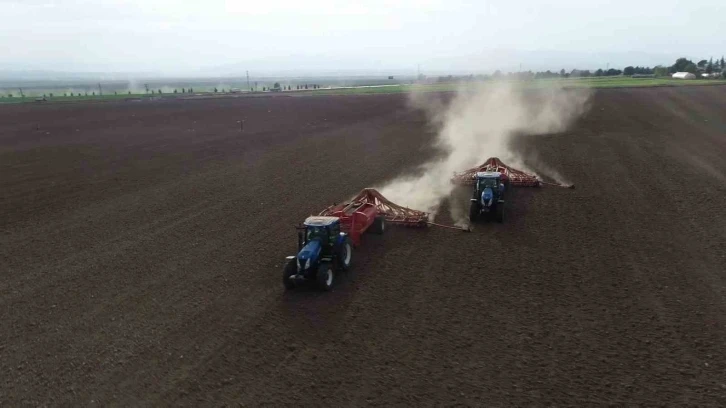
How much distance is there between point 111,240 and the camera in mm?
18391

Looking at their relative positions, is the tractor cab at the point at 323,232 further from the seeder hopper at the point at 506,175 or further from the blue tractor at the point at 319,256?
the seeder hopper at the point at 506,175

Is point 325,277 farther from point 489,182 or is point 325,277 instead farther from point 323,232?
point 489,182

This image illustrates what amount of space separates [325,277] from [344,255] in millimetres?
1504

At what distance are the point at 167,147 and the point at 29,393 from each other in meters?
32.8

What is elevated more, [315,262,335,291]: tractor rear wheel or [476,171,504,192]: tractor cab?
[476,171,504,192]: tractor cab

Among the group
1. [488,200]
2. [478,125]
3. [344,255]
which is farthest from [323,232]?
[478,125]

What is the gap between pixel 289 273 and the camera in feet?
46.4

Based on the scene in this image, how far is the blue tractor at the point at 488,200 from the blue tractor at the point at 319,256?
6.29 metres

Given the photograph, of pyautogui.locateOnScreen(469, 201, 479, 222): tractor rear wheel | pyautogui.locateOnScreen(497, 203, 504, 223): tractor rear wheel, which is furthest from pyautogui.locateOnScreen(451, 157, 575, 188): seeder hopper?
pyautogui.locateOnScreen(469, 201, 479, 222): tractor rear wheel

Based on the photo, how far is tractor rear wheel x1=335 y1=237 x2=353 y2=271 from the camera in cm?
1492

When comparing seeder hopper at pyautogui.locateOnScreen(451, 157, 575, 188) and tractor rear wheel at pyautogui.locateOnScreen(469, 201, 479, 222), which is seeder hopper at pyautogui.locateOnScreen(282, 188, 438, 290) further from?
seeder hopper at pyautogui.locateOnScreen(451, 157, 575, 188)

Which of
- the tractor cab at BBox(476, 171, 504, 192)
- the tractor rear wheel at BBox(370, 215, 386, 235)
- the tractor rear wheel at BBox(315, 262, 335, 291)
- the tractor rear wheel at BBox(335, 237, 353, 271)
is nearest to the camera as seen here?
the tractor rear wheel at BBox(315, 262, 335, 291)

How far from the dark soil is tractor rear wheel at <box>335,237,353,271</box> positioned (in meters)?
0.43

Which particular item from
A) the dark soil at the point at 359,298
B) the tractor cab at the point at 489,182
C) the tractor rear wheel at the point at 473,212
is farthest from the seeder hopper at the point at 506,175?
the tractor rear wheel at the point at 473,212
